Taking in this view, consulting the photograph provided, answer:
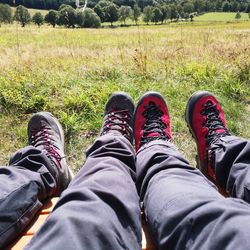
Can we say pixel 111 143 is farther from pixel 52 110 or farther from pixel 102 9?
pixel 102 9

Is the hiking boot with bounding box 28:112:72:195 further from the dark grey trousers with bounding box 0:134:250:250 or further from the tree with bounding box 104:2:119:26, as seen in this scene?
the tree with bounding box 104:2:119:26

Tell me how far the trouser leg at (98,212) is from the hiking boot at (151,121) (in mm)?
620

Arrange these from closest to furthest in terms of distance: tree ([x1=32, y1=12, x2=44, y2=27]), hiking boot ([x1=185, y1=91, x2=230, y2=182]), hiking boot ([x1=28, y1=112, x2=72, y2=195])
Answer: hiking boot ([x1=28, y1=112, x2=72, y2=195])
hiking boot ([x1=185, y1=91, x2=230, y2=182])
tree ([x1=32, y1=12, x2=44, y2=27])

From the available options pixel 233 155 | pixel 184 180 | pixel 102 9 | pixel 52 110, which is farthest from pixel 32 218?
pixel 102 9

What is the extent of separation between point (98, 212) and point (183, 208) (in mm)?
386

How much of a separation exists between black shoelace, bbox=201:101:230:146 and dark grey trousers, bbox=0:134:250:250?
1.14ft

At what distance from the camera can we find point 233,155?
80.4 inches

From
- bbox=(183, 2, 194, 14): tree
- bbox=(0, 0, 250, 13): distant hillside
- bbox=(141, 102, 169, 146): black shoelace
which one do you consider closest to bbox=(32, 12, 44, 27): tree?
bbox=(141, 102, 169, 146): black shoelace

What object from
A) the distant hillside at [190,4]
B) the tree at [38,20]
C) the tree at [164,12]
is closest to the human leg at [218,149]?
the tree at [38,20]

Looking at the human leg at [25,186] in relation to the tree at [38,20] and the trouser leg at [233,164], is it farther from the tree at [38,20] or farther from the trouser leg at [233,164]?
the tree at [38,20]

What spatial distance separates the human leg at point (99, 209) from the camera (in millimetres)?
1287

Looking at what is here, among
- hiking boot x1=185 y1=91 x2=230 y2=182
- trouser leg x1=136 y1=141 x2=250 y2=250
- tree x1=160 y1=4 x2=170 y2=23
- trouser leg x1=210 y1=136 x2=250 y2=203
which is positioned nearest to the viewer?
trouser leg x1=136 y1=141 x2=250 y2=250

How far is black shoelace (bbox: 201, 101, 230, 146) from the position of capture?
8.40 ft

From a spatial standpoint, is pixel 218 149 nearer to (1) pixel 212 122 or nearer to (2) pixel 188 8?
(1) pixel 212 122
